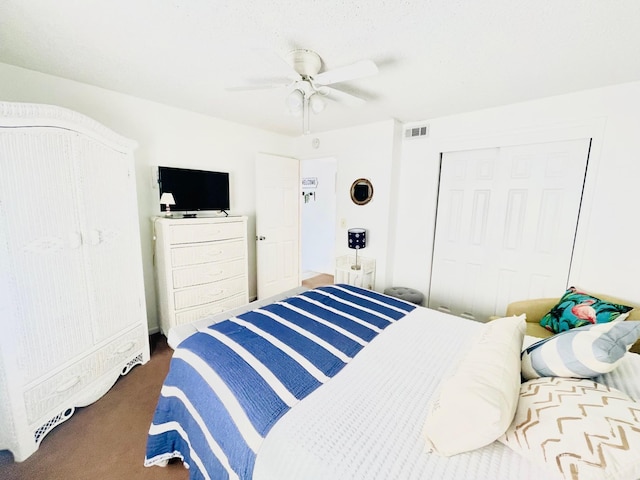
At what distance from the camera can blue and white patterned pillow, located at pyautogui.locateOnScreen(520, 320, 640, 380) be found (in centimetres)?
89

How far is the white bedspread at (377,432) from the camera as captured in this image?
2.53 feet

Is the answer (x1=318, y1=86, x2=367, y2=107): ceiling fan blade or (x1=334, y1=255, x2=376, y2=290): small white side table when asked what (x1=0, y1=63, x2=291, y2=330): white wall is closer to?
(x1=334, y1=255, x2=376, y2=290): small white side table

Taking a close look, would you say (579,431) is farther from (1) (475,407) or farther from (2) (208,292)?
(2) (208,292)

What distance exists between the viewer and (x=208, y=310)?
278 cm

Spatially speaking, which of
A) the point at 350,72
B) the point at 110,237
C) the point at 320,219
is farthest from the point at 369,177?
the point at 110,237

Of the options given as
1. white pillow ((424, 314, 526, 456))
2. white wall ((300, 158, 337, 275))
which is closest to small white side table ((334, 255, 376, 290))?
white wall ((300, 158, 337, 275))

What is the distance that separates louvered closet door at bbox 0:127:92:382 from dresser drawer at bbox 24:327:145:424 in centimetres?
9

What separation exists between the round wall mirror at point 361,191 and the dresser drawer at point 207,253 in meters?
1.50

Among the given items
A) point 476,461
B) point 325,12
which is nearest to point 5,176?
point 325,12

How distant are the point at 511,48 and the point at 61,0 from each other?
7.76ft

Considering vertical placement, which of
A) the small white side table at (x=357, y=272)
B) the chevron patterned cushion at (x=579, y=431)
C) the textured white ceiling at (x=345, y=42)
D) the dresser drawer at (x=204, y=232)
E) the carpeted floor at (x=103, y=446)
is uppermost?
the textured white ceiling at (x=345, y=42)

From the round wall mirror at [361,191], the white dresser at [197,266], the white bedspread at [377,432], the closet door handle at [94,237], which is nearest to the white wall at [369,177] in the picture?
the round wall mirror at [361,191]

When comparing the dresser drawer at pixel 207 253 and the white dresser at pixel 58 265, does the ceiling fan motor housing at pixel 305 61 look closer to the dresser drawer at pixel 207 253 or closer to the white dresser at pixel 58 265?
the white dresser at pixel 58 265

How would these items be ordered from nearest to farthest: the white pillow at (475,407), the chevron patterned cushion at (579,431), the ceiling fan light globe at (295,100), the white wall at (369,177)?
1. the chevron patterned cushion at (579,431)
2. the white pillow at (475,407)
3. the ceiling fan light globe at (295,100)
4. the white wall at (369,177)
